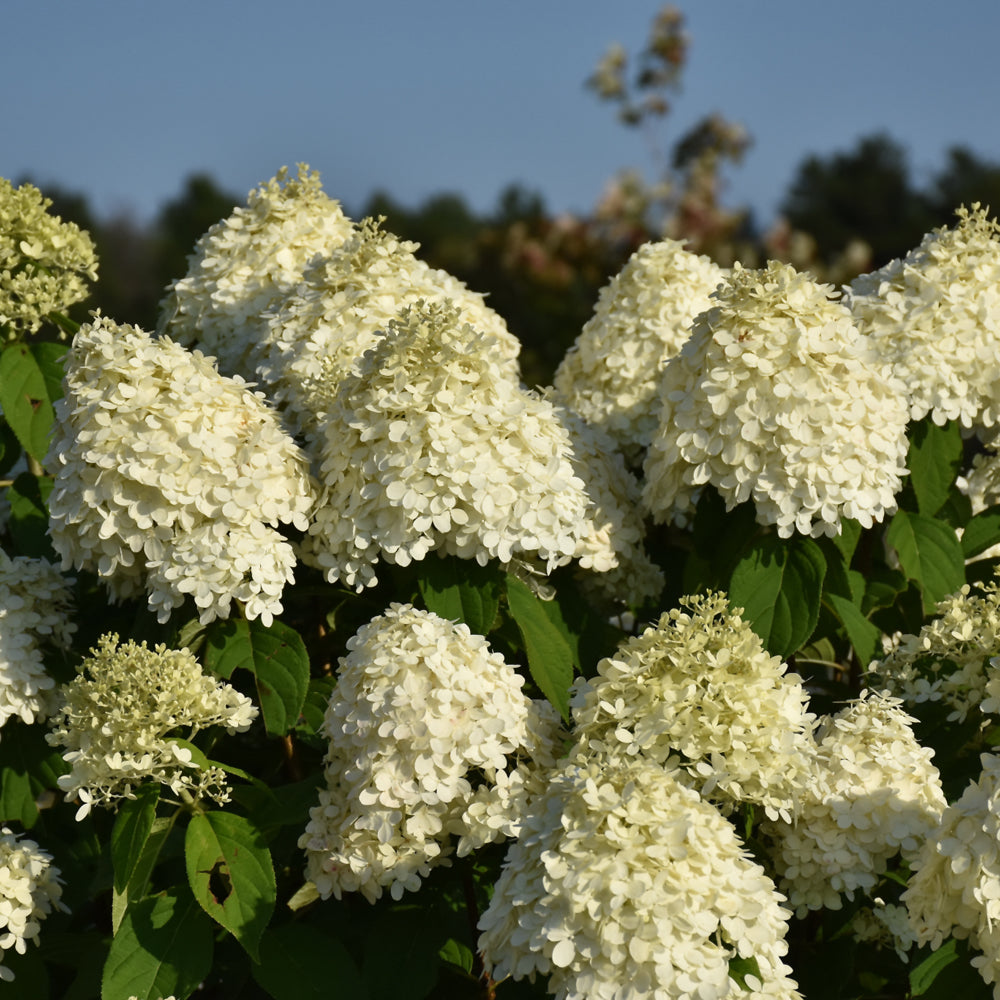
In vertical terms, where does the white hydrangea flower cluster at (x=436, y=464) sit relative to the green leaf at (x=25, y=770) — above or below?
above

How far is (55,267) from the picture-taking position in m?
3.30

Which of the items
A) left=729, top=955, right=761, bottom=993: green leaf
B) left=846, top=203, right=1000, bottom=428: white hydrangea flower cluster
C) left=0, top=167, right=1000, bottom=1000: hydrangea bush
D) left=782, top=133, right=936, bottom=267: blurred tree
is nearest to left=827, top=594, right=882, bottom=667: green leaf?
left=0, top=167, right=1000, bottom=1000: hydrangea bush

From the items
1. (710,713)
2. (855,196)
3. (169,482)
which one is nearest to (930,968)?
(710,713)

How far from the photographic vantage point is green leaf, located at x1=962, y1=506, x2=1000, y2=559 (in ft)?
10.2

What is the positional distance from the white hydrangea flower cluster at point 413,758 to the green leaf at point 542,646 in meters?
0.17

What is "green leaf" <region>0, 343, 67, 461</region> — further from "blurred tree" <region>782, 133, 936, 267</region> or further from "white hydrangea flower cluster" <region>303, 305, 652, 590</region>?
"blurred tree" <region>782, 133, 936, 267</region>

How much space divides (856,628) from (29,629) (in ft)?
6.12

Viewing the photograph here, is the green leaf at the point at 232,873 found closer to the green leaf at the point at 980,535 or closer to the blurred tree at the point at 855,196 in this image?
the green leaf at the point at 980,535

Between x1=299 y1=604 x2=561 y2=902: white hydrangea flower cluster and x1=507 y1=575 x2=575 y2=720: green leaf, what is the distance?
17 cm

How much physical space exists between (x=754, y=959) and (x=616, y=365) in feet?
6.00

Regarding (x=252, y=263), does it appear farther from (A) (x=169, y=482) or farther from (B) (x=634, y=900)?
(B) (x=634, y=900)

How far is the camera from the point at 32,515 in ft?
10.7

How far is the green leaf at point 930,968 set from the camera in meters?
2.16

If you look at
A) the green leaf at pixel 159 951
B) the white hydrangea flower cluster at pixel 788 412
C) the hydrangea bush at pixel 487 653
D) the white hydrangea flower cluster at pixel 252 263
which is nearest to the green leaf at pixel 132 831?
the hydrangea bush at pixel 487 653
